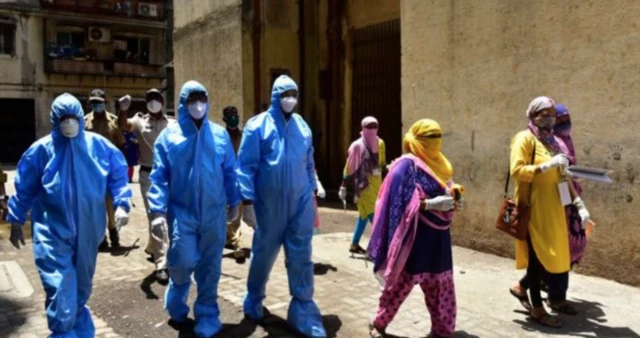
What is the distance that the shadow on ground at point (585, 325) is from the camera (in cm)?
435

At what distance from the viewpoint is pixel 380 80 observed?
10.1 meters

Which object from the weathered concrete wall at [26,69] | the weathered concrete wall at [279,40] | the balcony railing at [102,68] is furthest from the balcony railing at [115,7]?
the weathered concrete wall at [279,40]

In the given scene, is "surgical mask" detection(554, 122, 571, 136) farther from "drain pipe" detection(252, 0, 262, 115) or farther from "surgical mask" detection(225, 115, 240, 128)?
"drain pipe" detection(252, 0, 262, 115)

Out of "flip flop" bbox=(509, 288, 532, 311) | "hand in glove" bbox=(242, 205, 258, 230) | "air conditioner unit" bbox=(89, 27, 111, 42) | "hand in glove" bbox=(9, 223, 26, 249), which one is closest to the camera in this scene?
"hand in glove" bbox=(9, 223, 26, 249)

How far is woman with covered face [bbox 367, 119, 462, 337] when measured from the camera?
13.0 ft

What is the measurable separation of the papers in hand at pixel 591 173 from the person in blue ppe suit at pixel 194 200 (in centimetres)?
259

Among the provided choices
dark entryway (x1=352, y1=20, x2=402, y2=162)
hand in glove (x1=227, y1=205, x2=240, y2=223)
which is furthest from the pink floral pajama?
dark entryway (x1=352, y1=20, x2=402, y2=162)

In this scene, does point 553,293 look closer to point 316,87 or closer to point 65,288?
point 65,288

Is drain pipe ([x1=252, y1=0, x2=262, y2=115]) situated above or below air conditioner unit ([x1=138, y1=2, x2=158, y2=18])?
below

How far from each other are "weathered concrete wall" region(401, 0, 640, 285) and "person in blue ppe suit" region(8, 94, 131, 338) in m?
4.22

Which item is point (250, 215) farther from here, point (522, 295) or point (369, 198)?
point (369, 198)

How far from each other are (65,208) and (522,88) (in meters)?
4.65

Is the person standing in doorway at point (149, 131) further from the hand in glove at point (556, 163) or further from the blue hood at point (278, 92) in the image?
the hand in glove at point (556, 163)

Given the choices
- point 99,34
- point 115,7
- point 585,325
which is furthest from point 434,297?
point 115,7
